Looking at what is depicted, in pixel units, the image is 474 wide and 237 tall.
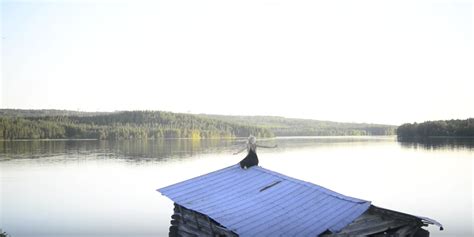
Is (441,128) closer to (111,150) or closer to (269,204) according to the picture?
(111,150)

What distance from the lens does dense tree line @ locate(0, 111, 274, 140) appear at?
13050cm

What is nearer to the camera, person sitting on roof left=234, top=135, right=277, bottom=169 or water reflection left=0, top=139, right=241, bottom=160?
person sitting on roof left=234, top=135, right=277, bottom=169

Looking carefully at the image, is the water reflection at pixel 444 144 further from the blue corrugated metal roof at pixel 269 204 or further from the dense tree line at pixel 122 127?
the blue corrugated metal roof at pixel 269 204

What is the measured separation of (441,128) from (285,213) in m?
111

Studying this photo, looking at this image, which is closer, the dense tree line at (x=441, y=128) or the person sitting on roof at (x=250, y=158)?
the person sitting on roof at (x=250, y=158)

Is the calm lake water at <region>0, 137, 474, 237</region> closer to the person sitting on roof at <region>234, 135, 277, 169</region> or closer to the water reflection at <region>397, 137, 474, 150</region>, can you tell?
the person sitting on roof at <region>234, 135, 277, 169</region>

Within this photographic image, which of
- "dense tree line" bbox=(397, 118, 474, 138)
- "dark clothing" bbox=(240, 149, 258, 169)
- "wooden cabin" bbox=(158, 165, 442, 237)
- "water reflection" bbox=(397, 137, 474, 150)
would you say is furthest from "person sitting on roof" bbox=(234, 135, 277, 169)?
"dense tree line" bbox=(397, 118, 474, 138)

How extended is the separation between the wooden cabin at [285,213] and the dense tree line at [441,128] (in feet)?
330

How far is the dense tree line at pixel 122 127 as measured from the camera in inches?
5138

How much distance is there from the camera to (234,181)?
40.3 feet

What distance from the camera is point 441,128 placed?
360 ft

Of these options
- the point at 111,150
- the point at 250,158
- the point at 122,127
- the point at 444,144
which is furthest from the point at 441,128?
the point at 250,158

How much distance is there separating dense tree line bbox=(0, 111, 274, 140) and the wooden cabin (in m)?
129

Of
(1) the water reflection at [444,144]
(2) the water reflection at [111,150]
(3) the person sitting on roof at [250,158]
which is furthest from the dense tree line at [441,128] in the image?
(3) the person sitting on roof at [250,158]
